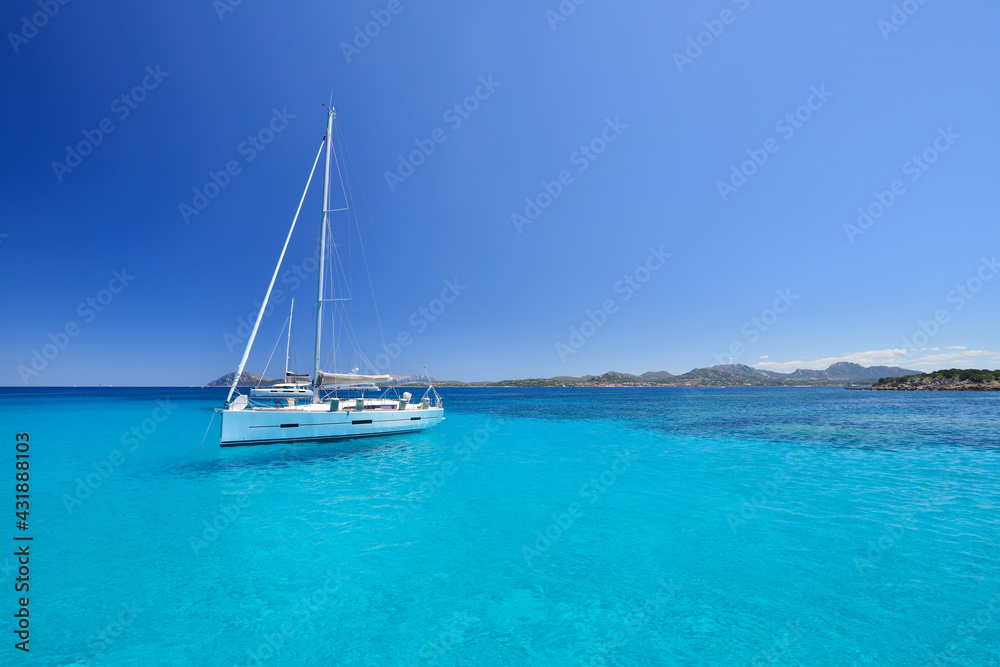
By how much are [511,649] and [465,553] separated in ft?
11.4

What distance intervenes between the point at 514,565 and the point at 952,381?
6476 inches

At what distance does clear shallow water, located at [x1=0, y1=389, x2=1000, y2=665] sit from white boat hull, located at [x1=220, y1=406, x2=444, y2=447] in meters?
2.86

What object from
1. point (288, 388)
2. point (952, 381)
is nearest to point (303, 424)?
point (288, 388)

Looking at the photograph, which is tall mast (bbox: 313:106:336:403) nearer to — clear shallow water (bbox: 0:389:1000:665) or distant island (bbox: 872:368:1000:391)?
clear shallow water (bbox: 0:389:1000:665)

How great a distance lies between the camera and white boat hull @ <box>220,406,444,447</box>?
2059 centimetres

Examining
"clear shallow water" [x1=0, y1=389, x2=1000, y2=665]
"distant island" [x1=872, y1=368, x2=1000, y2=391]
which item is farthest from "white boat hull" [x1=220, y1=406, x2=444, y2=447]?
"distant island" [x1=872, y1=368, x2=1000, y2=391]

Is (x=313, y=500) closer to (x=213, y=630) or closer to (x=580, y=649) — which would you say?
(x=213, y=630)

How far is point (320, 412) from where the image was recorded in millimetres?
22578

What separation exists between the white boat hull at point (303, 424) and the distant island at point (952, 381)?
153 m

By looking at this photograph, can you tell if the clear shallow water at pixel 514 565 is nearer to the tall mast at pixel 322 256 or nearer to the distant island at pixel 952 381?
the tall mast at pixel 322 256

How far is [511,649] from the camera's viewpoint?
228 inches

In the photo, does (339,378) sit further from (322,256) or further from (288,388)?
(288,388)

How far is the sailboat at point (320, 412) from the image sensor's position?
67.9 ft

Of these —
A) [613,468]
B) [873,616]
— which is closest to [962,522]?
[873,616]
